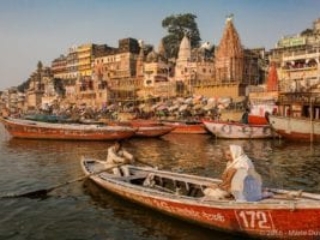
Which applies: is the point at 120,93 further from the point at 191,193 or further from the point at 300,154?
the point at 191,193

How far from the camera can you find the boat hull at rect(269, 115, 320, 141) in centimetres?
3816

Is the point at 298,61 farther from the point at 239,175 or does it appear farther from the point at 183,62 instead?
the point at 239,175

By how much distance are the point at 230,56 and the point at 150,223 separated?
6527 centimetres

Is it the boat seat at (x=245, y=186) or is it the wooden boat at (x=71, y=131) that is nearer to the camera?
the boat seat at (x=245, y=186)

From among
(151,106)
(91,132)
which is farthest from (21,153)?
(151,106)

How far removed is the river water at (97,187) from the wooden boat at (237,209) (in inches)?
14.8

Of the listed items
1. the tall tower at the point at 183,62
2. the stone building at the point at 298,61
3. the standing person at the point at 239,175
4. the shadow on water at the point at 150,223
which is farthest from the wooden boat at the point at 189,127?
the standing person at the point at 239,175

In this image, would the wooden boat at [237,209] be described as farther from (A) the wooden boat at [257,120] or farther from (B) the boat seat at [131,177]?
(A) the wooden boat at [257,120]

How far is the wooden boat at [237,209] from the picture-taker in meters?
10.1

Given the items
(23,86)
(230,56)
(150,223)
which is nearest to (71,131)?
(150,223)

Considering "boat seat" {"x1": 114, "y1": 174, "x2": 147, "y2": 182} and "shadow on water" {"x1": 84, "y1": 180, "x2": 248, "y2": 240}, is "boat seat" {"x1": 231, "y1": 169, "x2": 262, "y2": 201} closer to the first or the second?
"shadow on water" {"x1": 84, "y1": 180, "x2": 248, "y2": 240}

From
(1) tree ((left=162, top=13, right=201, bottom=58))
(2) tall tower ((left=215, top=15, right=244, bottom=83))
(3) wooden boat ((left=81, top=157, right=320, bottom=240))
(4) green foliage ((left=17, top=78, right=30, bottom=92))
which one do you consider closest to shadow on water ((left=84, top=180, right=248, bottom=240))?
(3) wooden boat ((left=81, top=157, right=320, bottom=240))

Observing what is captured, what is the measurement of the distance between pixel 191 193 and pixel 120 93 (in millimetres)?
79616

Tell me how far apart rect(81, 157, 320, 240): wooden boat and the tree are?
93.4 meters
